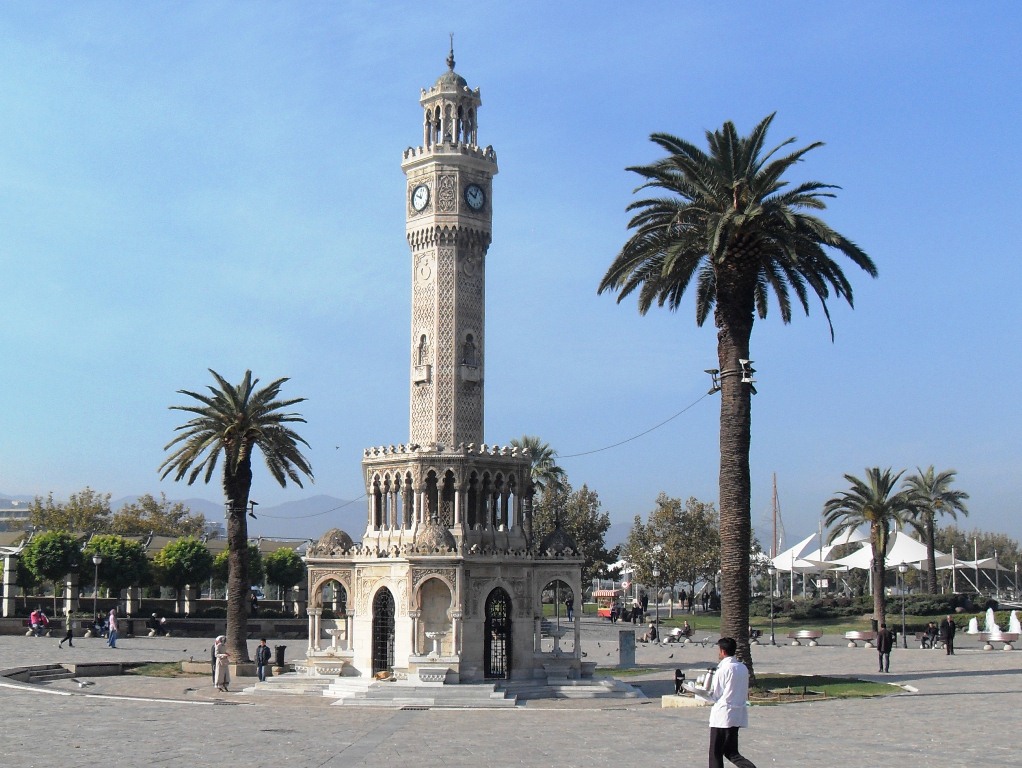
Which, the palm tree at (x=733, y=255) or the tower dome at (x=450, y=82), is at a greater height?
the tower dome at (x=450, y=82)

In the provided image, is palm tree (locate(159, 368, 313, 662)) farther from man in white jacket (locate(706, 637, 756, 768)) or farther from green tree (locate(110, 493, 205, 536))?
green tree (locate(110, 493, 205, 536))

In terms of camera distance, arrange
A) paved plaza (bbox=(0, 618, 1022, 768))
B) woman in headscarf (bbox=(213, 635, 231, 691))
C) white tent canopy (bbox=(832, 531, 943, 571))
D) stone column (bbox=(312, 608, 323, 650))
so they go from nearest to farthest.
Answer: paved plaza (bbox=(0, 618, 1022, 768)) < woman in headscarf (bbox=(213, 635, 231, 691)) < stone column (bbox=(312, 608, 323, 650)) < white tent canopy (bbox=(832, 531, 943, 571))

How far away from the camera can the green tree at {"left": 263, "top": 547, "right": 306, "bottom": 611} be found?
249 ft

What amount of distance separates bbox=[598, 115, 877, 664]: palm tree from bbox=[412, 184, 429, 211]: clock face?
28.3ft

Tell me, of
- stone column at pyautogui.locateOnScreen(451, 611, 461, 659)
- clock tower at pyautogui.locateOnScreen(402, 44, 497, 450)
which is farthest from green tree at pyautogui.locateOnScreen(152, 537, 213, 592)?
stone column at pyautogui.locateOnScreen(451, 611, 461, 659)

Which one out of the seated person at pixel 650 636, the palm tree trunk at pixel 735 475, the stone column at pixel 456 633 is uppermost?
the palm tree trunk at pixel 735 475

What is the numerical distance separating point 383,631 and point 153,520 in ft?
225

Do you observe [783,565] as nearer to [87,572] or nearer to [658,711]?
[87,572]

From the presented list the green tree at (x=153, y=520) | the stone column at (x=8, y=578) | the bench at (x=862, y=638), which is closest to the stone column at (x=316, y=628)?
the bench at (x=862, y=638)

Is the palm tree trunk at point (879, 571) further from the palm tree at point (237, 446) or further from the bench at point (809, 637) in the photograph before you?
the palm tree at point (237, 446)

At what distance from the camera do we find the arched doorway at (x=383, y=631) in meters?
37.5

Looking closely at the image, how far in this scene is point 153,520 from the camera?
101m

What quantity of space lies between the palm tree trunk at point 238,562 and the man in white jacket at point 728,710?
97.5ft

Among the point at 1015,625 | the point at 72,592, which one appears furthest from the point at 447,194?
the point at 72,592
